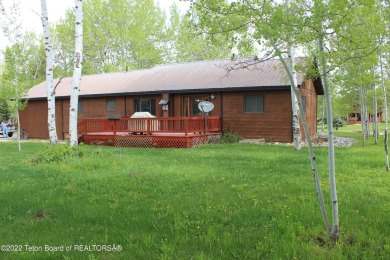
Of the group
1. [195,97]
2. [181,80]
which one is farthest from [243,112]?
[181,80]

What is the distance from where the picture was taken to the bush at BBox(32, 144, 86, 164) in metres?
9.17

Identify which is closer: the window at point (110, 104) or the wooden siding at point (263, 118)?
the wooden siding at point (263, 118)

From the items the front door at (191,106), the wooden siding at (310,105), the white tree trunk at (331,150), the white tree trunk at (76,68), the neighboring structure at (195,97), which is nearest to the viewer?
the white tree trunk at (331,150)

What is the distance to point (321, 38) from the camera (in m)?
3.34

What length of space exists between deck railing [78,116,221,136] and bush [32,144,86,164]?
4887mm

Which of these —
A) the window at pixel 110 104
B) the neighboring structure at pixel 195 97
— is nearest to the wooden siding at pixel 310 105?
the neighboring structure at pixel 195 97

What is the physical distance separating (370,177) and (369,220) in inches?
115

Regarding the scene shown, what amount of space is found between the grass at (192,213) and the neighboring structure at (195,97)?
6.80 metres

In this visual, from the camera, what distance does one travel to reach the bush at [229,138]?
15.2 m

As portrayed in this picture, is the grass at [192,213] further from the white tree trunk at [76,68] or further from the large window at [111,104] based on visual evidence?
the large window at [111,104]

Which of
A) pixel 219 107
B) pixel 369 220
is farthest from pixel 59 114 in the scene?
pixel 369 220

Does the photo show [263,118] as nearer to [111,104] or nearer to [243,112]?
[243,112]

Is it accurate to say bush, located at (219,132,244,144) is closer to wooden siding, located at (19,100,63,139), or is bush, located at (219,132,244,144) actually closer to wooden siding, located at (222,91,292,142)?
wooden siding, located at (222,91,292,142)

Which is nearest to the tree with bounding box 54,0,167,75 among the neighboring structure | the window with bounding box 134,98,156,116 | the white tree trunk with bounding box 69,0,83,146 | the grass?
the neighboring structure
